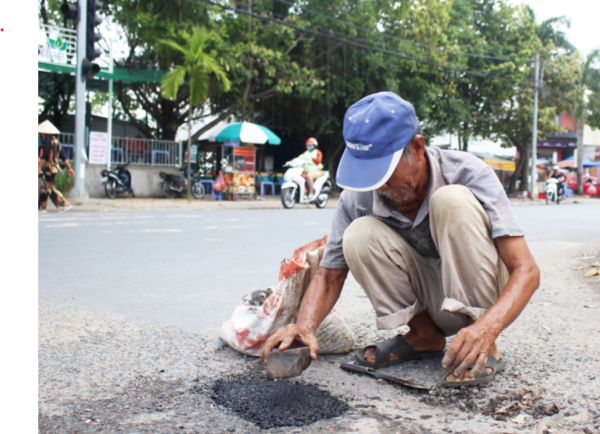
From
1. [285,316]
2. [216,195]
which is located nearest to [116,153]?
[216,195]

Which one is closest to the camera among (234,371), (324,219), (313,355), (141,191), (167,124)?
(313,355)

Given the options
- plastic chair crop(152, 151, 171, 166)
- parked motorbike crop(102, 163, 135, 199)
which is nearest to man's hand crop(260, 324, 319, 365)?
parked motorbike crop(102, 163, 135, 199)

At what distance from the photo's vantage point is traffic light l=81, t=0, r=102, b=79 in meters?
10.9

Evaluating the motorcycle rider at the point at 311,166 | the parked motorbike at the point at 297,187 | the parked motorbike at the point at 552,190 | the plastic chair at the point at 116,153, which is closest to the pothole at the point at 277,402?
the parked motorbike at the point at 297,187

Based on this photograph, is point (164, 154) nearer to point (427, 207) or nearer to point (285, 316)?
point (285, 316)

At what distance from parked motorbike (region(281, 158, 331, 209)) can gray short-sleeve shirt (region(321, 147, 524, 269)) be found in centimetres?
1076

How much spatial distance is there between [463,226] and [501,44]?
87.0 ft

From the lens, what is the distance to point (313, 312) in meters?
2.13

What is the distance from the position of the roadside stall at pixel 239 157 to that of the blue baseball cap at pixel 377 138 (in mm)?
14206

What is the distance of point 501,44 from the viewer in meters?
25.7

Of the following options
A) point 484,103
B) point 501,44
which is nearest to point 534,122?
point 484,103

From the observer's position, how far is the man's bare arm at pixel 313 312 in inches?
76.1
